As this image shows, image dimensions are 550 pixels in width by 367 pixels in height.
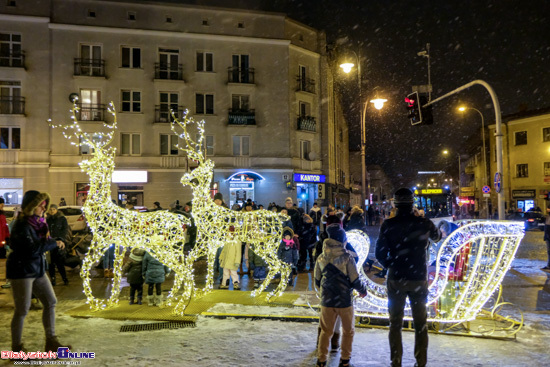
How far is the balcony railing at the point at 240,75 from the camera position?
31453 millimetres

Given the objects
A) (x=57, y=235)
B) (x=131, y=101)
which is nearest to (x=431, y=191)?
(x=131, y=101)

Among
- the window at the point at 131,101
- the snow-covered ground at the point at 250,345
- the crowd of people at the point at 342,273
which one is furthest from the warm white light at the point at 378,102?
the window at the point at 131,101

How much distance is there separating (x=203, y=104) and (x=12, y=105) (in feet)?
38.5

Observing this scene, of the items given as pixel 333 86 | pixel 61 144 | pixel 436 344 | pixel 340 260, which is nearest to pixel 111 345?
pixel 340 260

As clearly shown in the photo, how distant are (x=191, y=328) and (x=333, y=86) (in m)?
36.4

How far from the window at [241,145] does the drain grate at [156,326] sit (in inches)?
982

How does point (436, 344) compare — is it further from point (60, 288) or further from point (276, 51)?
point (276, 51)

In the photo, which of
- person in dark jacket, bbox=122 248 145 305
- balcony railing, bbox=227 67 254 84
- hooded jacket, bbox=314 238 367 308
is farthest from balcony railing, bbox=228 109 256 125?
hooded jacket, bbox=314 238 367 308

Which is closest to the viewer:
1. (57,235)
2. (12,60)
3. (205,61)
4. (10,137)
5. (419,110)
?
(57,235)

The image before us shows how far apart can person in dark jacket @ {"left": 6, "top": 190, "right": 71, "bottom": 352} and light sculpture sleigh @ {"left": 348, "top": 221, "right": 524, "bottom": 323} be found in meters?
4.12

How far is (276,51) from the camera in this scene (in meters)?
32.0

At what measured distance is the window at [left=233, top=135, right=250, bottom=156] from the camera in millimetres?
31609

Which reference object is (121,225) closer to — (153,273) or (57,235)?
→ (153,273)

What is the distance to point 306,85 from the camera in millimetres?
33938
